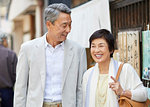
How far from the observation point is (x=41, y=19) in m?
11.1

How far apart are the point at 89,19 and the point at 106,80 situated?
193cm

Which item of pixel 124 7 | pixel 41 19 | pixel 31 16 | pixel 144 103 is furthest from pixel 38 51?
pixel 31 16

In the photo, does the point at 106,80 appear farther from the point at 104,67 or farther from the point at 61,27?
the point at 61,27

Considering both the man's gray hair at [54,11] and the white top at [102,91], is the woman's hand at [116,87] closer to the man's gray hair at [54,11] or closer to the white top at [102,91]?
the white top at [102,91]

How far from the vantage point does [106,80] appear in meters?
3.08

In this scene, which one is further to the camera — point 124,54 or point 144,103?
point 124,54

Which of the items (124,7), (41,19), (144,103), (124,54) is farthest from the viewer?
(41,19)

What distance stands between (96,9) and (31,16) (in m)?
10.4

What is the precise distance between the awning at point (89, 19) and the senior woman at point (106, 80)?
3.42 feet

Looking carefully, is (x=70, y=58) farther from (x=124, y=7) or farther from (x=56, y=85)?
(x=124, y=7)

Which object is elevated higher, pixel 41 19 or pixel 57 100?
pixel 41 19

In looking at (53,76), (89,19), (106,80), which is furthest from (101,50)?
(89,19)

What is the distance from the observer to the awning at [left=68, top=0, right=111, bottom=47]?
13.9ft

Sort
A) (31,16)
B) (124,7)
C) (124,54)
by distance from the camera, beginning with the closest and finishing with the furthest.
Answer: (124,54) → (124,7) → (31,16)
